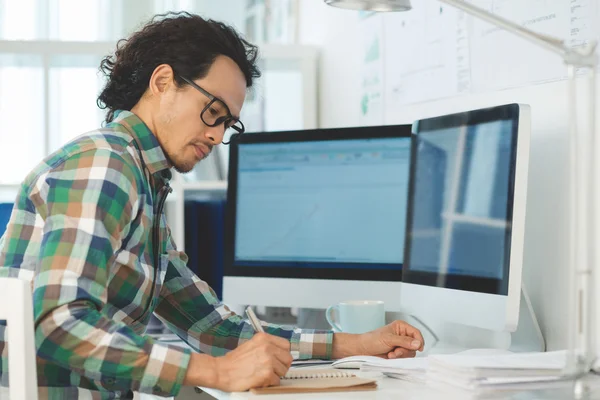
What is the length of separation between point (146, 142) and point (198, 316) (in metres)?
0.40

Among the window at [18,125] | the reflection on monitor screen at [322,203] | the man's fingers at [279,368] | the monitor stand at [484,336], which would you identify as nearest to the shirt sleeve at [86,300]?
the man's fingers at [279,368]

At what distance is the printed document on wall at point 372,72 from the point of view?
2.33 metres

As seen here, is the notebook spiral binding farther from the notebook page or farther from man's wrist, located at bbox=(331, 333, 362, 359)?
man's wrist, located at bbox=(331, 333, 362, 359)

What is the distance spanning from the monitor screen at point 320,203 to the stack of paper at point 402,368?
48 centimetres

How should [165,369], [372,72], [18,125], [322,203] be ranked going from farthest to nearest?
[18,125], [372,72], [322,203], [165,369]

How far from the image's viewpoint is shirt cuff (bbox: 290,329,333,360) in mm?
1611

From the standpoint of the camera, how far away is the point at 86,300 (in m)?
1.23

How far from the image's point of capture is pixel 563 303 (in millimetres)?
1566

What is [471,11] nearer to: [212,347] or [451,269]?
[451,269]

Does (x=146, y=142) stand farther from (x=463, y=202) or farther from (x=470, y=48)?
(x=470, y=48)

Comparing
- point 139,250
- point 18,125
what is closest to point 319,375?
point 139,250

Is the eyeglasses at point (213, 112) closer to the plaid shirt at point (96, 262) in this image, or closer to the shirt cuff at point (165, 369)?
the plaid shirt at point (96, 262)

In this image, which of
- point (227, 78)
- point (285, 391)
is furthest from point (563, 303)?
point (227, 78)

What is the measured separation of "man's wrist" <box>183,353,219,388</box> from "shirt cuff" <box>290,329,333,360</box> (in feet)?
1.27
